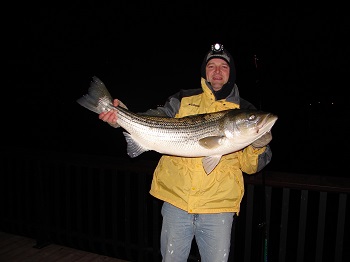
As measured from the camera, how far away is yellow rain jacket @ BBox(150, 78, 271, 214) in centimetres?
249

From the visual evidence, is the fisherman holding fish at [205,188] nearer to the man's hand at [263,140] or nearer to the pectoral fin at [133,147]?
the man's hand at [263,140]

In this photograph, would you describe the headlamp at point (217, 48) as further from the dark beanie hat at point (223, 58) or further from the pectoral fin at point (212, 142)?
the pectoral fin at point (212, 142)

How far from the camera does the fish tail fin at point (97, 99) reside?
9.27ft

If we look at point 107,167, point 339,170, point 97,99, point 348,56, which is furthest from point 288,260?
point 348,56

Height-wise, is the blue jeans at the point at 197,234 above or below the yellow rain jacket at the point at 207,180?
below

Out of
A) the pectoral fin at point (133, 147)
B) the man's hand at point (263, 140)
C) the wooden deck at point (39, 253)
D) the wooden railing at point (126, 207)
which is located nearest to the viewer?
the man's hand at point (263, 140)

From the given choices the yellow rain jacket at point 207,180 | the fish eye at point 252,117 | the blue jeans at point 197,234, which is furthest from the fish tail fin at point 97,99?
the fish eye at point 252,117

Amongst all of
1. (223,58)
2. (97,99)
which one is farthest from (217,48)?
(97,99)

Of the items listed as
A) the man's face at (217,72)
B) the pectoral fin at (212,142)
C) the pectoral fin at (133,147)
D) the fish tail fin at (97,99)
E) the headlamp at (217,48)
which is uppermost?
the headlamp at (217,48)

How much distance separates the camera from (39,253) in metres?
4.03

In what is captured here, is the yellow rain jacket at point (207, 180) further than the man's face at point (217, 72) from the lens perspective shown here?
No

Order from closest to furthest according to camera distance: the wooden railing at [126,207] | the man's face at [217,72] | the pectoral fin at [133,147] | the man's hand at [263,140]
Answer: the man's hand at [263,140] → the man's face at [217,72] → the pectoral fin at [133,147] → the wooden railing at [126,207]

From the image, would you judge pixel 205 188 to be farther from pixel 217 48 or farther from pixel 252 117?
pixel 217 48

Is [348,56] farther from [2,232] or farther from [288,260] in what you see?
[2,232]
